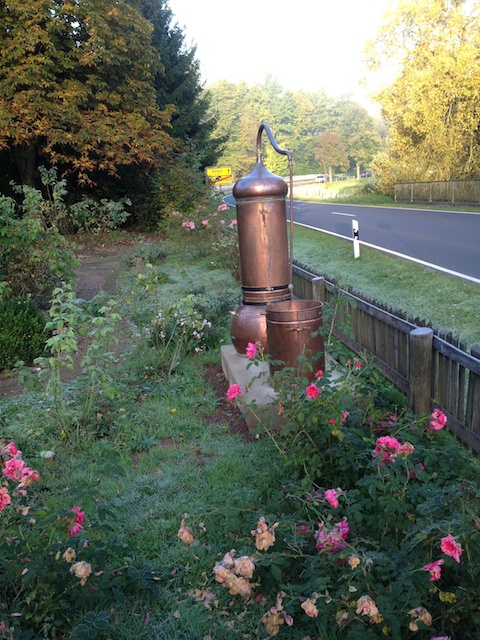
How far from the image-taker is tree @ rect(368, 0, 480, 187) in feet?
86.9

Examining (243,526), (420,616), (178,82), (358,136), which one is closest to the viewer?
(420,616)

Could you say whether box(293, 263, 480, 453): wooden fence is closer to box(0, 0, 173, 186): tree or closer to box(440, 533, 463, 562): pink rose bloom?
box(440, 533, 463, 562): pink rose bloom

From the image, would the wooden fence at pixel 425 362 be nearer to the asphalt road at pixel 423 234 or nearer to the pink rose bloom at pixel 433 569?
the pink rose bloom at pixel 433 569

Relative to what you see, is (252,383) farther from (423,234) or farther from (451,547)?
(423,234)

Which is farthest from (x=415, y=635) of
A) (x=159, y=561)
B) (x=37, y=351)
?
(x=37, y=351)

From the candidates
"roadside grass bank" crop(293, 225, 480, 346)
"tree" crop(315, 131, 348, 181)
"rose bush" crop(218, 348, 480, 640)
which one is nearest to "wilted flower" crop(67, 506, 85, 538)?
"rose bush" crop(218, 348, 480, 640)

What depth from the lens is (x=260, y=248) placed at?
17.3 ft

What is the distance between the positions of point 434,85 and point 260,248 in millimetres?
26240

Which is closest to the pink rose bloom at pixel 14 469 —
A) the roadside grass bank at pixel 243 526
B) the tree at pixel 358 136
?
the roadside grass bank at pixel 243 526

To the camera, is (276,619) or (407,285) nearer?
(276,619)

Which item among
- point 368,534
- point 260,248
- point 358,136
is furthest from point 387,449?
point 358,136

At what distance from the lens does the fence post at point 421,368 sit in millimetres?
4227

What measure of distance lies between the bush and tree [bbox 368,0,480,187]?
82.1ft

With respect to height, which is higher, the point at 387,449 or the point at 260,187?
the point at 260,187
